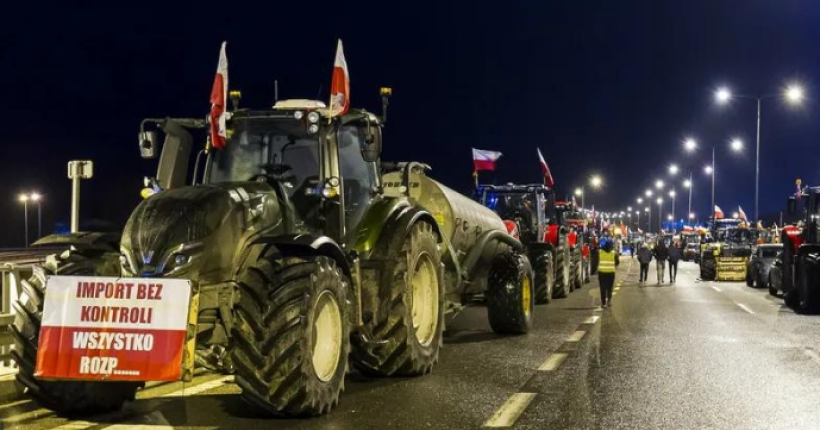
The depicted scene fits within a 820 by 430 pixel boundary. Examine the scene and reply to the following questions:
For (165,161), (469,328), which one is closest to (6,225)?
(469,328)

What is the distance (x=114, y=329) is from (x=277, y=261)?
136 cm

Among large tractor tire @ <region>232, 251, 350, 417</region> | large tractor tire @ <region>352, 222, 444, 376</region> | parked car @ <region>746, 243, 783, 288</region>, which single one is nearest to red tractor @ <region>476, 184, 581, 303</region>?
parked car @ <region>746, 243, 783, 288</region>

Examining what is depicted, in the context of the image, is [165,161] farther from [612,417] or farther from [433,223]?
[612,417]

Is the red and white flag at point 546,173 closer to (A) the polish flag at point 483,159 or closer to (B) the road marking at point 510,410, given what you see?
(A) the polish flag at point 483,159

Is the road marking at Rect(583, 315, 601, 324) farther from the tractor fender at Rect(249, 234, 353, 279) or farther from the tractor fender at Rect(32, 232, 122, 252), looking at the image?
the tractor fender at Rect(32, 232, 122, 252)

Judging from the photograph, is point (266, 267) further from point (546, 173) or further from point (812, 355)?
point (546, 173)

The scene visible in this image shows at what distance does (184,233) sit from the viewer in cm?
686

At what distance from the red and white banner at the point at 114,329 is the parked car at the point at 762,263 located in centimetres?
2611

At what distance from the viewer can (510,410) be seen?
7.59 meters

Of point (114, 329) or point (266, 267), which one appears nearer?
point (114, 329)

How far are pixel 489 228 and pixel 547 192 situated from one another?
9.29 metres

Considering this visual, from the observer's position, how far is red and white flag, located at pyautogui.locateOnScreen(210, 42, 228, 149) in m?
8.35

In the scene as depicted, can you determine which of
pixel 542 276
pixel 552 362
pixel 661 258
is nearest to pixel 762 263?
pixel 661 258

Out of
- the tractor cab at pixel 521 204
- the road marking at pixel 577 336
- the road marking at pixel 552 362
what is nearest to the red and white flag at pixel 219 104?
the road marking at pixel 552 362
